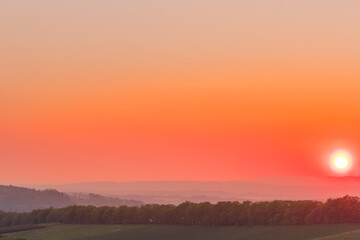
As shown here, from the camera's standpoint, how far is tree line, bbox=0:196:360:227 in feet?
357

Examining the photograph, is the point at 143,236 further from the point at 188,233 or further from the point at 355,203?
the point at 355,203

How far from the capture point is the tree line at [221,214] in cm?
10869

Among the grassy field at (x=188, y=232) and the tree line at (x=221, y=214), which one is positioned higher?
the tree line at (x=221, y=214)

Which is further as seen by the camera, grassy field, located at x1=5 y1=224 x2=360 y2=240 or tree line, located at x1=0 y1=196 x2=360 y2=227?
tree line, located at x1=0 y1=196 x2=360 y2=227

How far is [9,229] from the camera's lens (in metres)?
163

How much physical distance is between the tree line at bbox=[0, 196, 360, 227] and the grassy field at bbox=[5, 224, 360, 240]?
3.17 m

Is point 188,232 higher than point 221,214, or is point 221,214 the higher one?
point 221,214

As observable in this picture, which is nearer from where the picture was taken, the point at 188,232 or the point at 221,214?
the point at 188,232

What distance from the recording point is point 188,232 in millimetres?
125188

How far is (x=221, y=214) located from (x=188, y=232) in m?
7.72

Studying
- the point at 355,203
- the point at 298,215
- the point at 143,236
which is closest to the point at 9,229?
the point at 143,236

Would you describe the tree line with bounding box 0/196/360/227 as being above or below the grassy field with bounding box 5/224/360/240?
above

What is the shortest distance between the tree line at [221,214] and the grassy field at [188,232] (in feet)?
10.4

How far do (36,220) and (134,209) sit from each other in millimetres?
39076
